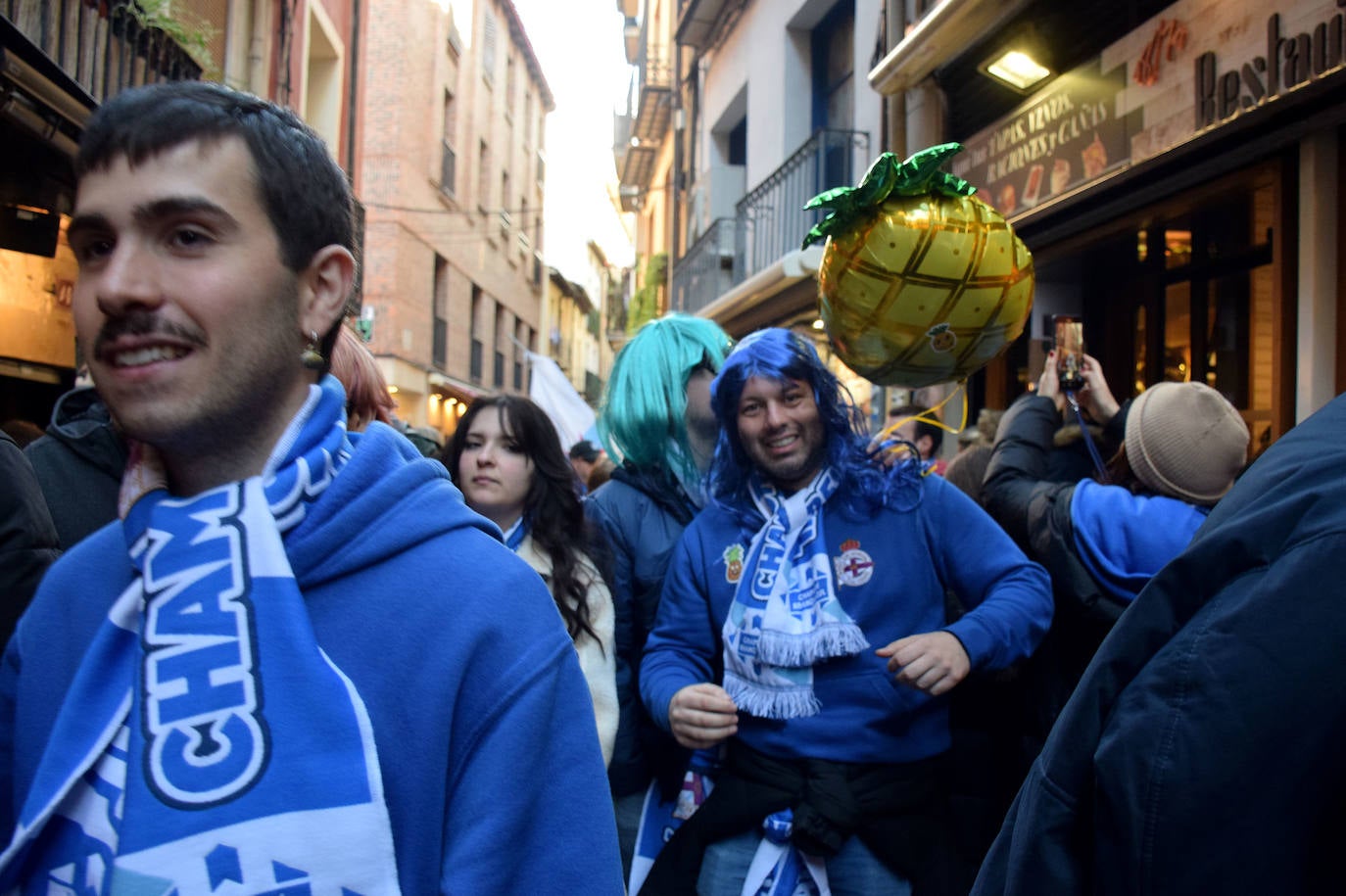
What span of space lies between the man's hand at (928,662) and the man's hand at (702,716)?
0.35m

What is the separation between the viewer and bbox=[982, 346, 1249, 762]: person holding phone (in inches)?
87.4

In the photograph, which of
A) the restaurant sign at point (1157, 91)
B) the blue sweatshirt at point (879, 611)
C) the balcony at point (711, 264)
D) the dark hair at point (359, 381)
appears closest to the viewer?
the blue sweatshirt at point (879, 611)

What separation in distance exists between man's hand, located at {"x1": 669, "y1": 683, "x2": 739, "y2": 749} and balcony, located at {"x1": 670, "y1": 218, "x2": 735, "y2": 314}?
33.2 feet

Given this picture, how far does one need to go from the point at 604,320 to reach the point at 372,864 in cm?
4544

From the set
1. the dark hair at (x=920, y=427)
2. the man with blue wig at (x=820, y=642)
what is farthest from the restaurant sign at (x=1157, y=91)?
the man with blue wig at (x=820, y=642)

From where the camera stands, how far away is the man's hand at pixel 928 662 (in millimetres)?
Result: 1965

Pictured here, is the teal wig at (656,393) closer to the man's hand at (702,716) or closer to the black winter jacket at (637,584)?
the black winter jacket at (637,584)

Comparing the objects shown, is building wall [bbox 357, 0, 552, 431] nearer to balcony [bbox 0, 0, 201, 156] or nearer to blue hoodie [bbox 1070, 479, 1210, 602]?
balcony [bbox 0, 0, 201, 156]

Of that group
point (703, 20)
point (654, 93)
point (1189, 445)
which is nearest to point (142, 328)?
point (1189, 445)

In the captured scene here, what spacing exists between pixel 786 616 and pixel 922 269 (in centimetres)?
95

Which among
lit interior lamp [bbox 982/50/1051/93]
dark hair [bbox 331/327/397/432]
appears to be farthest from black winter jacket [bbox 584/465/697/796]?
lit interior lamp [bbox 982/50/1051/93]

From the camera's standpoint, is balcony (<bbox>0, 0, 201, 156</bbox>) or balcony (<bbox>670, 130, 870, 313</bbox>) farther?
balcony (<bbox>670, 130, 870, 313</bbox>)

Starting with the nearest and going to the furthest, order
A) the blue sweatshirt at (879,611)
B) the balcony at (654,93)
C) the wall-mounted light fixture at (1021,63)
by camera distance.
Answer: the blue sweatshirt at (879,611)
the wall-mounted light fixture at (1021,63)
the balcony at (654,93)

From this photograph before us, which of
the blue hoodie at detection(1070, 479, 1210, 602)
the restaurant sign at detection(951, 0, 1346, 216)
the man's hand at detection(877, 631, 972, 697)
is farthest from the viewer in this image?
the restaurant sign at detection(951, 0, 1346, 216)
